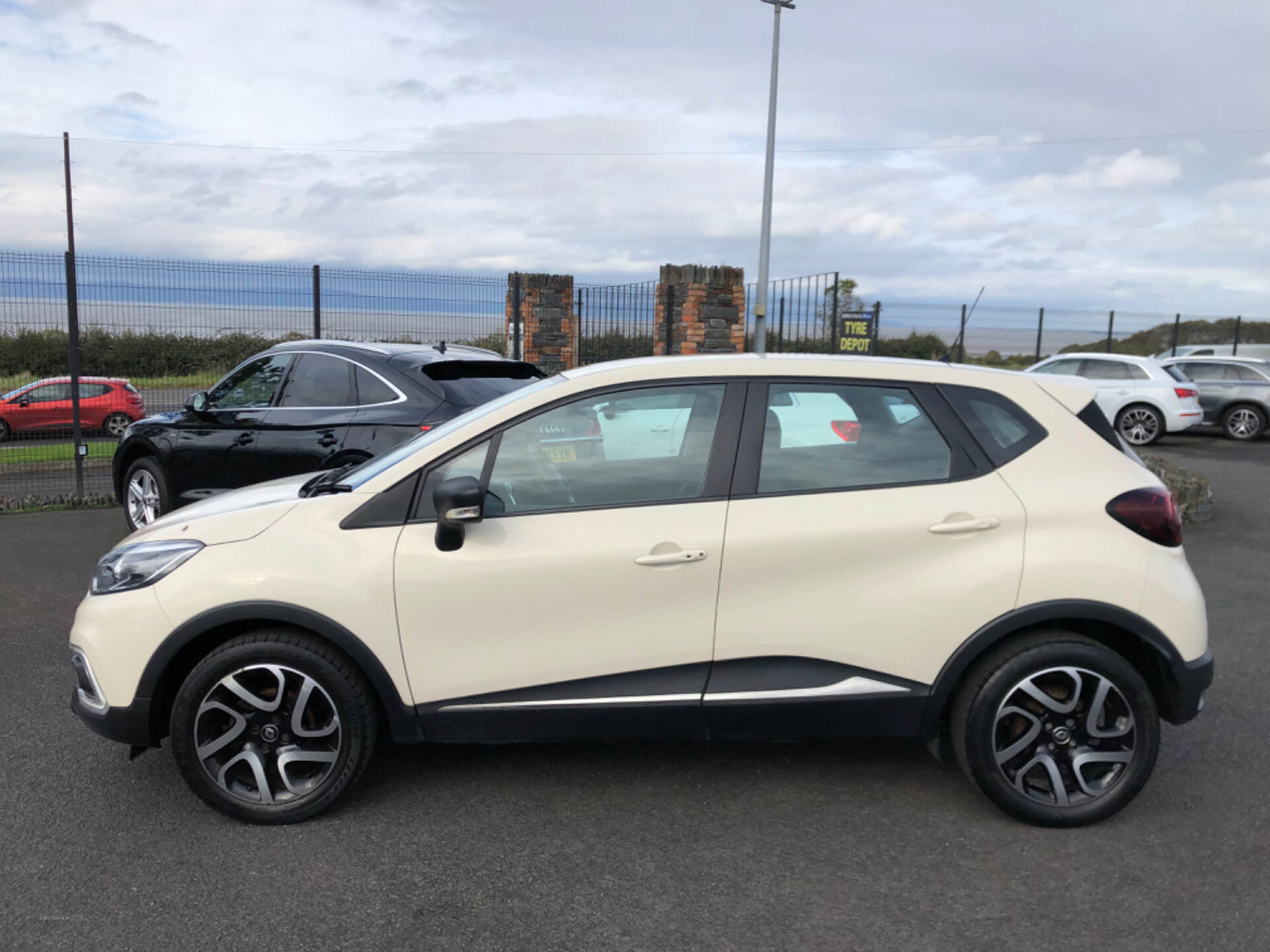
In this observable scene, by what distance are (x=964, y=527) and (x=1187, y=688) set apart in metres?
0.98

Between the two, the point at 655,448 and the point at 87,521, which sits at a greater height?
the point at 655,448

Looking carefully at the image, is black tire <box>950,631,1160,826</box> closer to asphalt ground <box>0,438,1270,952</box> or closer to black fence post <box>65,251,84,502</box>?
asphalt ground <box>0,438,1270,952</box>

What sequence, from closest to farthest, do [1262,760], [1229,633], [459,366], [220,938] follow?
1. [220,938]
2. [1262,760]
3. [1229,633]
4. [459,366]

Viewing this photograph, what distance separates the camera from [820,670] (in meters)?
3.39

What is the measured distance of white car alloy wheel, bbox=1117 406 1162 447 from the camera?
54.9ft

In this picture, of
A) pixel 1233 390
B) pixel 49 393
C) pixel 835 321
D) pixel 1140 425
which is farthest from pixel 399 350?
pixel 1233 390

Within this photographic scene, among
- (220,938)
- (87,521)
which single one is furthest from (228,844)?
(87,521)

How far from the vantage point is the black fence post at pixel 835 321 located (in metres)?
16.2

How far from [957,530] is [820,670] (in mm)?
682

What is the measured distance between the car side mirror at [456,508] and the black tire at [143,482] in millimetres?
5448

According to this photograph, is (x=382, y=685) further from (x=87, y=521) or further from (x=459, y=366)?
(x=87, y=521)

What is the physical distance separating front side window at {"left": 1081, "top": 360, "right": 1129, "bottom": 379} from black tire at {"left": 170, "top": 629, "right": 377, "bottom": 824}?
53.3ft

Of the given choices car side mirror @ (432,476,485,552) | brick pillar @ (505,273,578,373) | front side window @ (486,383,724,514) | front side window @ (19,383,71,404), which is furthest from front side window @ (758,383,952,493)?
brick pillar @ (505,273,578,373)

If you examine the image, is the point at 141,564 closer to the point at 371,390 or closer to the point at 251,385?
the point at 371,390
